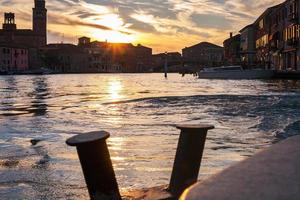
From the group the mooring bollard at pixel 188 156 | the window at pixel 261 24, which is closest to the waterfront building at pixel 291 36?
the window at pixel 261 24

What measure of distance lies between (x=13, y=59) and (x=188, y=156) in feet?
487

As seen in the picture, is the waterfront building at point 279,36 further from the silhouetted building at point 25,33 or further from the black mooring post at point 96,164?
the silhouetted building at point 25,33

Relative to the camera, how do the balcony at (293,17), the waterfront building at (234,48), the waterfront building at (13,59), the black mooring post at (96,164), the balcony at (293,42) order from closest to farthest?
the black mooring post at (96,164) < the balcony at (293,42) < the balcony at (293,17) < the waterfront building at (234,48) < the waterfront building at (13,59)

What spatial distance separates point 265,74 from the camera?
59.1m

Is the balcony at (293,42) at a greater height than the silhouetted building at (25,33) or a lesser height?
lesser

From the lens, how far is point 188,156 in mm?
5047

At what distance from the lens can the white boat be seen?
2332 inches

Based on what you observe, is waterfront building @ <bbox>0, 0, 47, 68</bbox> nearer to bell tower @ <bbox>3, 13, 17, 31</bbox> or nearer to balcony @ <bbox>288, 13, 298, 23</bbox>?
bell tower @ <bbox>3, 13, 17, 31</bbox>

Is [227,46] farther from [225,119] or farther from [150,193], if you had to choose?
[150,193]

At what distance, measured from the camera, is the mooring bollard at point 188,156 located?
4.88 meters

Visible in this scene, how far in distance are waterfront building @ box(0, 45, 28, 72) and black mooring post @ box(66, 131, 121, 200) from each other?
450 ft

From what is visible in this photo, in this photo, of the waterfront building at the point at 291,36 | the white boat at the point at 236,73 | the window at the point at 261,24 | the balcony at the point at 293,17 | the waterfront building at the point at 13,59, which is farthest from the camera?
the waterfront building at the point at 13,59

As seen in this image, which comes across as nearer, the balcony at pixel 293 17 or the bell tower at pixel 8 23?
the balcony at pixel 293 17

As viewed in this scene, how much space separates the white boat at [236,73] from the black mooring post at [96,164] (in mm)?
54821
